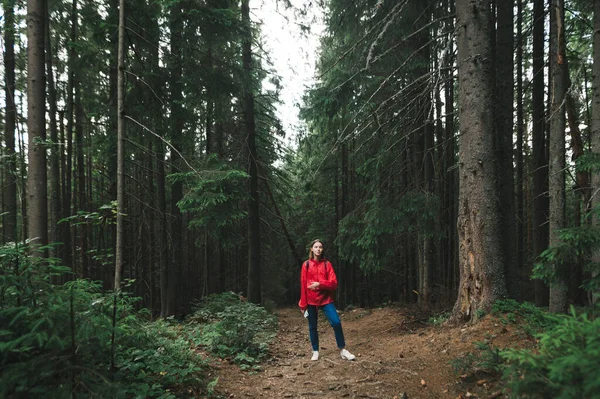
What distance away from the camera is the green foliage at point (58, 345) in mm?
2533

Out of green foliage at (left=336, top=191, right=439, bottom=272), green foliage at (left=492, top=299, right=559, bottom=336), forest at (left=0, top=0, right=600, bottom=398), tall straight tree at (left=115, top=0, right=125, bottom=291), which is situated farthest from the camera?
green foliage at (left=336, top=191, right=439, bottom=272)

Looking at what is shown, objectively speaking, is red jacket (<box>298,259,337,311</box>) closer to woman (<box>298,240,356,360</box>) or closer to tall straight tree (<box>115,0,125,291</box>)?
woman (<box>298,240,356,360</box>)

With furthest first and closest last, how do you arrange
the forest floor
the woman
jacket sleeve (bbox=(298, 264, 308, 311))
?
jacket sleeve (bbox=(298, 264, 308, 311)) < the woman < the forest floor

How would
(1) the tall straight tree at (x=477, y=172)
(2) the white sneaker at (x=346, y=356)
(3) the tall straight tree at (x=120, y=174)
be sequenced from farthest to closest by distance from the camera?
(2) the white sneaker at (x=346, y=356)
(1) the tall straight tree at (x=477, y=172)
(3) the tall straight tree at (x=120, y=174)

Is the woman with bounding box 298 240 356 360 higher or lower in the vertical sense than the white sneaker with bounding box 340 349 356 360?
higher

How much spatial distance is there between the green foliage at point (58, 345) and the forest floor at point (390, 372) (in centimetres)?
117

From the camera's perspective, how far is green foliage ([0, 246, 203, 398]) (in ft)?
8.31

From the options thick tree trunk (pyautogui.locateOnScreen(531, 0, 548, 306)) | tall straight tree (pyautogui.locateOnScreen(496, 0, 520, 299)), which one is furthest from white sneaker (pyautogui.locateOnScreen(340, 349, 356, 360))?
thick tree trunk (pyautogui.locateOnScreen(531, 0, 548, 306))

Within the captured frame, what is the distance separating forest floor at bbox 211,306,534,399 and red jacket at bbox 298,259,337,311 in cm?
102

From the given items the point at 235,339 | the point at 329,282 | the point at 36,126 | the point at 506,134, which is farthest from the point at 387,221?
the point at 36,126

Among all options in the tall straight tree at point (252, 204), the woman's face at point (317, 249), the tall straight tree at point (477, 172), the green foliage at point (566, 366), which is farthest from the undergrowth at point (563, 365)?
the tall straight tree at point (252, 204)

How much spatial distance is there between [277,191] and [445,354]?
37.0 ft

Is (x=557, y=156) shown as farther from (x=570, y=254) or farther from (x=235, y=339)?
(x=235, y=339)

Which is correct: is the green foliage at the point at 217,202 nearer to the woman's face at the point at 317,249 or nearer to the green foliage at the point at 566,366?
the woman's face at the point at 317,249
